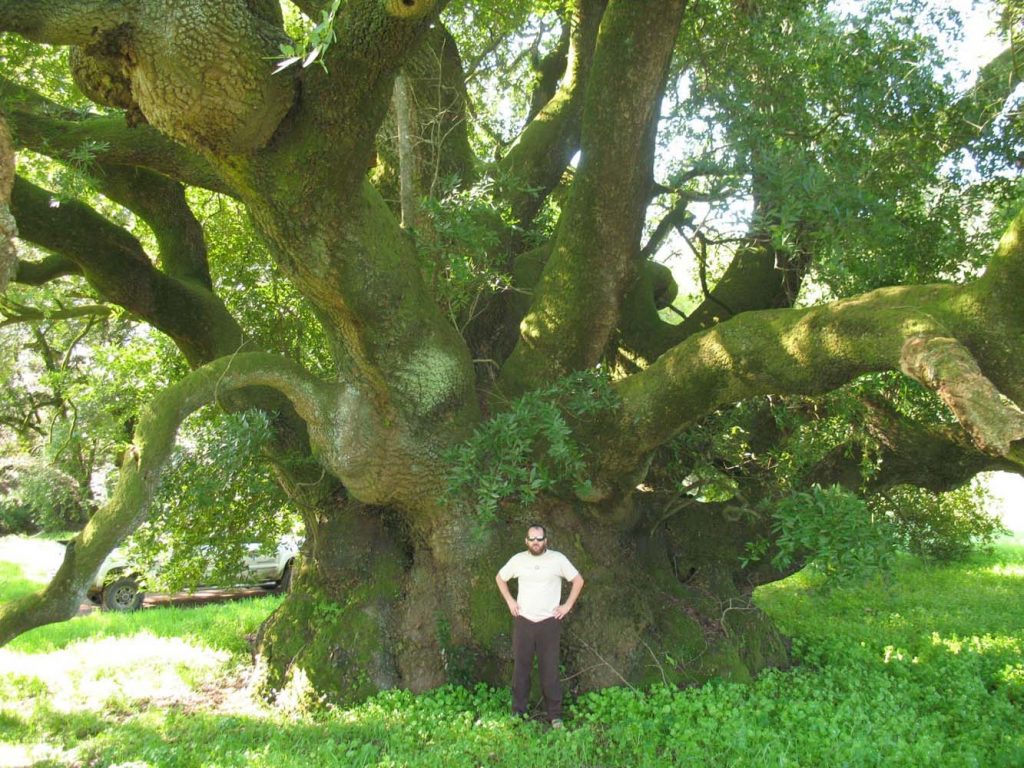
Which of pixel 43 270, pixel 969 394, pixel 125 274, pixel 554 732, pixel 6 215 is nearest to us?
→ pixel 969 394

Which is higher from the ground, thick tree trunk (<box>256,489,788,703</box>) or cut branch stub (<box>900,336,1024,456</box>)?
cut branch stub (<box>900,336,1024,456</box>)

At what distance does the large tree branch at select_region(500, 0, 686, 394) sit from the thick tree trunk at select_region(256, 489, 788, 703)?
56.7 inches

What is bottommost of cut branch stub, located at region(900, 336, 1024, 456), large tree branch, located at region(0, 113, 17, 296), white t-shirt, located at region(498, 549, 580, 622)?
white t-shirt, located at region(498, 549, 580, 622)

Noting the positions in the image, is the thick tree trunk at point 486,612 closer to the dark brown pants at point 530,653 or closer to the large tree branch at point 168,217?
the dark brown pants at point 530,653

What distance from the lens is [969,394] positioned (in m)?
3.22

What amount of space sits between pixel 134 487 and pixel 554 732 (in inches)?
129

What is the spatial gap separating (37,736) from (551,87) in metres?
8.61

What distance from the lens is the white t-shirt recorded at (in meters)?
5.43

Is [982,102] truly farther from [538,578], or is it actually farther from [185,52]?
[185,52]

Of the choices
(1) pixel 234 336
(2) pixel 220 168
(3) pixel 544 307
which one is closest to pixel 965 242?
(3) pixel 544 307

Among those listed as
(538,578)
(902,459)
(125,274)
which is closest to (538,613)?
(538,578)

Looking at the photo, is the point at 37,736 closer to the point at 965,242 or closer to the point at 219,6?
the point at 219,6

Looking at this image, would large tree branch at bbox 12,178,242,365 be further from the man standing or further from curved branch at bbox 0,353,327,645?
the man standing

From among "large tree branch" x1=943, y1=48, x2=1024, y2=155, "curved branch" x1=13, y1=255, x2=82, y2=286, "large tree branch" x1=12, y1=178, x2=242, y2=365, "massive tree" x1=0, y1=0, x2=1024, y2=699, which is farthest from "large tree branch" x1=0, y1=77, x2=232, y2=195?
"large tree branch" x1=943, y1=48, x2=1024, y2=155
